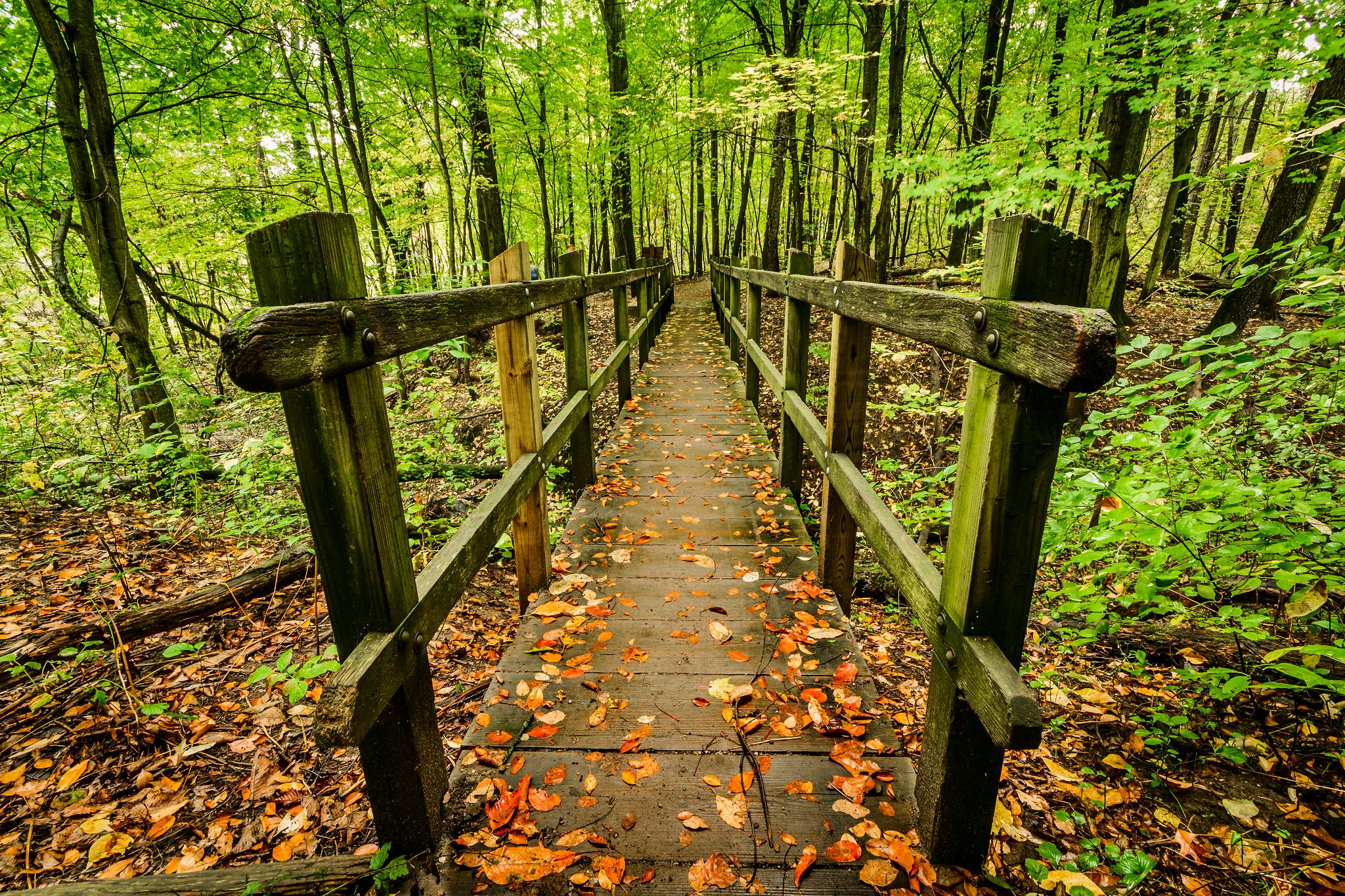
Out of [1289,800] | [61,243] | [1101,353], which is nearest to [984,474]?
[1101,353]

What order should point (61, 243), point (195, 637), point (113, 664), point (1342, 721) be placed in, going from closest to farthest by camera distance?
point (1342, 721)
point (113, 664)
point (195, 637)
point (61, 243)

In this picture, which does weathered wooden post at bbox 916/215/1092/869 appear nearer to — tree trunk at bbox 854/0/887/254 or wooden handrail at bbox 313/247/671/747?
wooden handrail at bbox 313/247/671/747

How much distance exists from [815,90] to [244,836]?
10.6m

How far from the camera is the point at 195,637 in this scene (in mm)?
3166

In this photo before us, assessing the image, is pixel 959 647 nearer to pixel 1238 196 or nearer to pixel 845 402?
pixel 845 402

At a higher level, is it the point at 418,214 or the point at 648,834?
the point at 418,214

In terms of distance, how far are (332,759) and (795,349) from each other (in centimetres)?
324

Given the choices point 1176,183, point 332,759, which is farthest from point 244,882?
point 1176,183

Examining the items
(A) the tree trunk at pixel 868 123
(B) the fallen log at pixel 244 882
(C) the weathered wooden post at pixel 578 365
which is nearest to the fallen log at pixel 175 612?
(B) the fallen log at pixel 244 882

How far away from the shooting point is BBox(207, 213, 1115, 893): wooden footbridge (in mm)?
1170

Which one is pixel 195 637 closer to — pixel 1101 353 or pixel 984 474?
pixel 984 474

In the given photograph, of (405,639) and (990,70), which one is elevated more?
(990,70)

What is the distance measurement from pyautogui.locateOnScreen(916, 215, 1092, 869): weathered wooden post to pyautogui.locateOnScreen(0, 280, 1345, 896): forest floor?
0.91 ft

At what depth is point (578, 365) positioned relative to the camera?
12.9 ft
